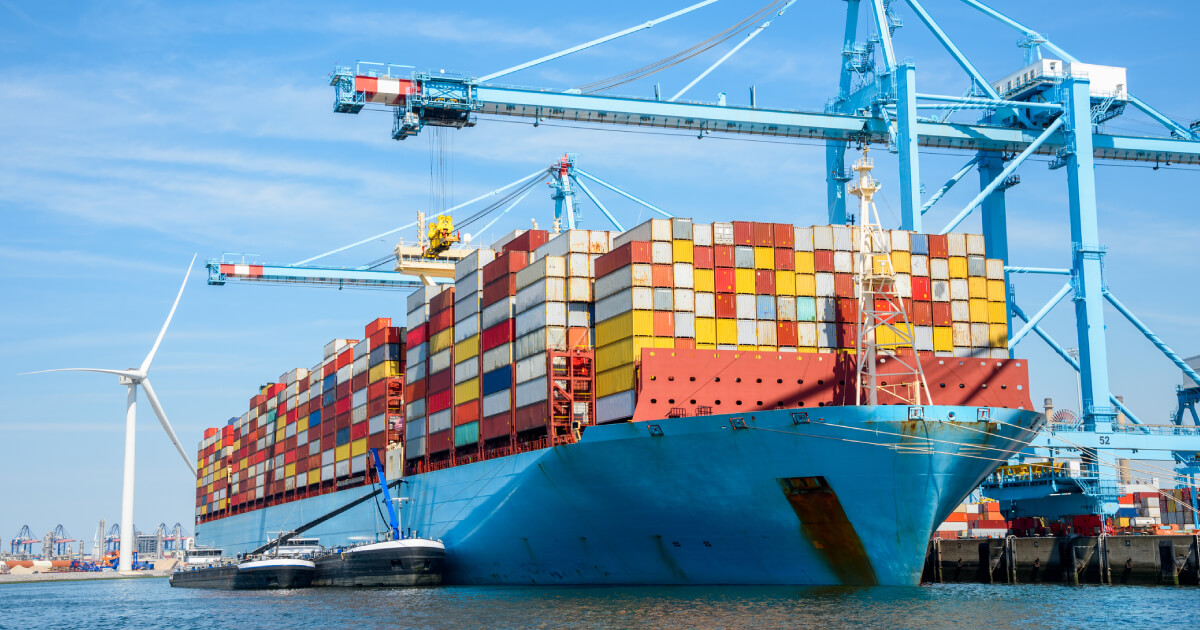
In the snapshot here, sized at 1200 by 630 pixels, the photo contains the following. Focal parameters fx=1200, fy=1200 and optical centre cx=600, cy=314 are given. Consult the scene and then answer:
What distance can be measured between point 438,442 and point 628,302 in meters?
16.0

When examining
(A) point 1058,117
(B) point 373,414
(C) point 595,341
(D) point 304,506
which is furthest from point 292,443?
(A) point 1058,117

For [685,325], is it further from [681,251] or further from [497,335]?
[497,335]

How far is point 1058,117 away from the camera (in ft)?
207

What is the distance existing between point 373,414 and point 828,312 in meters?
28.4

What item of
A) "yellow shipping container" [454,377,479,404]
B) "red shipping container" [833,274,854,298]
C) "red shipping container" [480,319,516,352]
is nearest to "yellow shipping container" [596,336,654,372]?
"red shipping container" [480,319,516,352]

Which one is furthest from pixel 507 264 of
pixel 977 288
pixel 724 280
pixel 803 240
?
pixel 977 288

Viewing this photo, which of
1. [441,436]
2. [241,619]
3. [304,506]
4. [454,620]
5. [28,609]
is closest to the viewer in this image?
[454,620]

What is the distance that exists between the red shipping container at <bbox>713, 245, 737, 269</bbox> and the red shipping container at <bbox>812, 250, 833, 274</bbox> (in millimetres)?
3082

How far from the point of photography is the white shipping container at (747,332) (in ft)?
141

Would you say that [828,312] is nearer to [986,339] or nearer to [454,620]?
[986,339]

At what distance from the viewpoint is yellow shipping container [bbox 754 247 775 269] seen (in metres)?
44.2

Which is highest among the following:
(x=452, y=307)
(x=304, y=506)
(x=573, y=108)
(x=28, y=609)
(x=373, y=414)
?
(x=573, y=108)

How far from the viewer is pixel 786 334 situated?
142 feet

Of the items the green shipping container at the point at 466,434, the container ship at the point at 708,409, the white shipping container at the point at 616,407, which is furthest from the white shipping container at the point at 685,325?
the green shipping container at the point at 466,434
